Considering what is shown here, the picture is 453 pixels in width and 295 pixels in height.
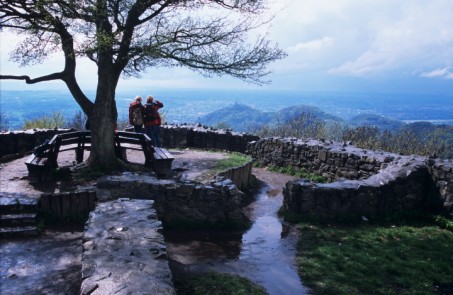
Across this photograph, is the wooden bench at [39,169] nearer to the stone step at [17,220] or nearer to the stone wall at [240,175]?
the stone step at [17,220]

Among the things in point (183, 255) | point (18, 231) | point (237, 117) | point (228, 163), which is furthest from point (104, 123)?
→ point (237, 117)

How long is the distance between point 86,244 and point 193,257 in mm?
2274

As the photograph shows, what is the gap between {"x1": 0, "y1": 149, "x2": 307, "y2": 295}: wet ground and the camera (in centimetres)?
573

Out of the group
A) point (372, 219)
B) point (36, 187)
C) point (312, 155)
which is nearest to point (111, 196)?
point (36, 187)

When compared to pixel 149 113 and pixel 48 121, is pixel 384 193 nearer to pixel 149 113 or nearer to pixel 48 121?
pixel 149 113

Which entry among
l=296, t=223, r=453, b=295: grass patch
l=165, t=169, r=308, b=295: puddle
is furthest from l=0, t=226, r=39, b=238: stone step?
l=296, t=223, r=453, b=295: grass patch

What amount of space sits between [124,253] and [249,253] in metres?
3.11

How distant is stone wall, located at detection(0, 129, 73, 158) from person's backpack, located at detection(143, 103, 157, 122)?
4.07m

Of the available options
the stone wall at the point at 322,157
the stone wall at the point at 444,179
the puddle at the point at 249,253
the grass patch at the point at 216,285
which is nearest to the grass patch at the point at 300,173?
the stone wall at the point at 322,157

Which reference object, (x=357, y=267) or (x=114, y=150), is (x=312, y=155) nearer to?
(x=114, y=150)

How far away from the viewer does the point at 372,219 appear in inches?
377

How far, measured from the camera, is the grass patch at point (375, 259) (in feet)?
20.3

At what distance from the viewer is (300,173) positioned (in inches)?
585

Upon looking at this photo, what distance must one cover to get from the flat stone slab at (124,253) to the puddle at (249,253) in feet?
3.47
